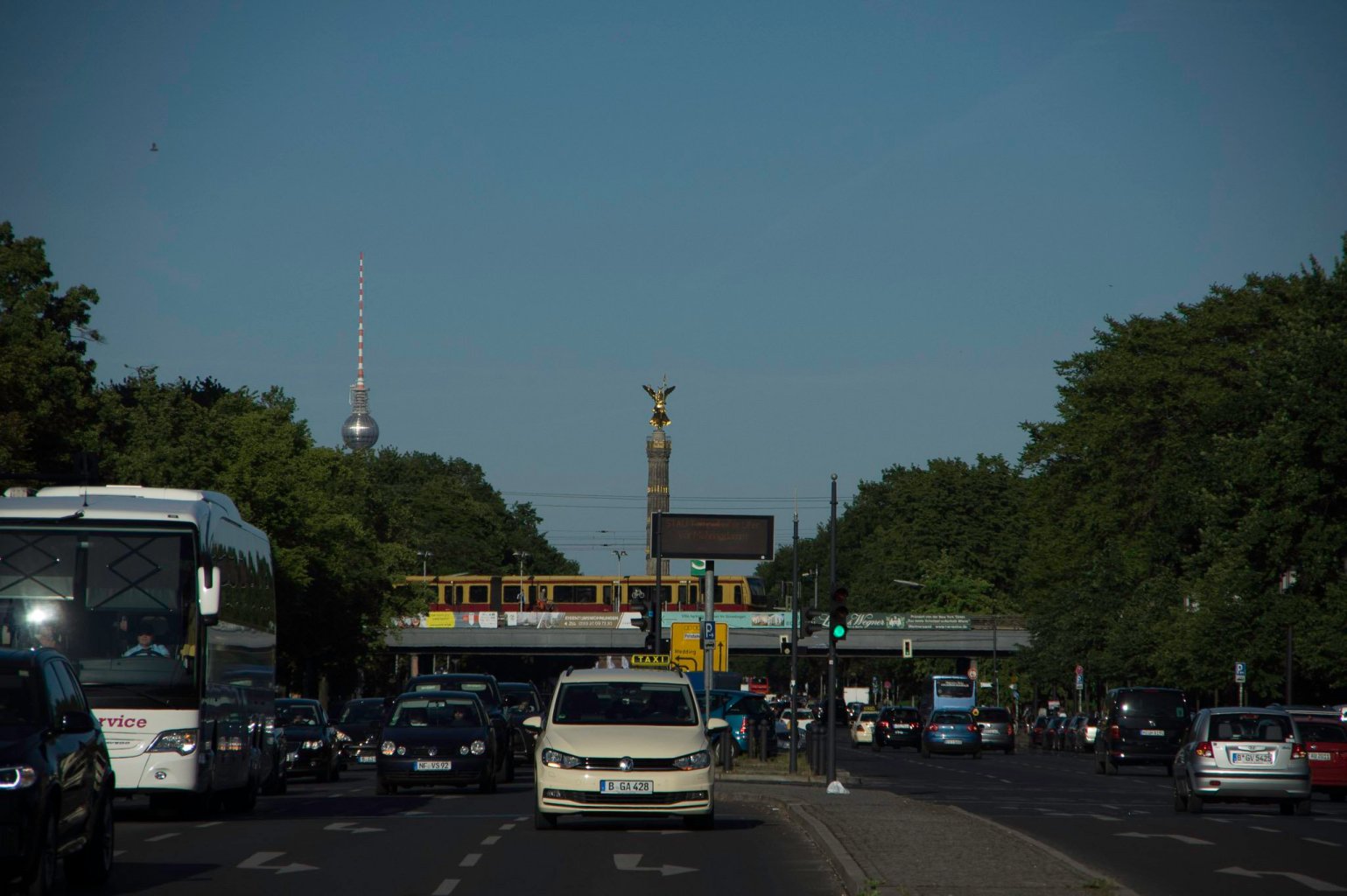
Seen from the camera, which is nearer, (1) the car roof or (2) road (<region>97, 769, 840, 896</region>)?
(2) road (<region>97, 769, 840, 896</region>)

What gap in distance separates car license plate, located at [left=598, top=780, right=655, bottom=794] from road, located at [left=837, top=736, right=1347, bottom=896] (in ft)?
12.7

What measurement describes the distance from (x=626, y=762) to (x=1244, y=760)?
37.5 ft

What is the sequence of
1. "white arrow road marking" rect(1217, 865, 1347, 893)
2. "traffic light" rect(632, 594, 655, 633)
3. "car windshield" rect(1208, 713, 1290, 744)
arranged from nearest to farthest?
"white arrow road marking" rect(1217, 865, 1347, 893) → "car windshield" rect(1208, 713, 1290, 744) → "traffic light" rect(632, 594, 655, 633)

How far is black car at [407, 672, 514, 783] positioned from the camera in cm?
3228

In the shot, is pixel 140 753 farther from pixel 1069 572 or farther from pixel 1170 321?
pixel 1069 572

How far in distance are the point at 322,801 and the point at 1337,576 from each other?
103 feet

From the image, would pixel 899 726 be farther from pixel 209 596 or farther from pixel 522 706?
pixel 209 596

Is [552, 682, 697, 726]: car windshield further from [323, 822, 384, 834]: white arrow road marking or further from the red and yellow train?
the red and yellow train

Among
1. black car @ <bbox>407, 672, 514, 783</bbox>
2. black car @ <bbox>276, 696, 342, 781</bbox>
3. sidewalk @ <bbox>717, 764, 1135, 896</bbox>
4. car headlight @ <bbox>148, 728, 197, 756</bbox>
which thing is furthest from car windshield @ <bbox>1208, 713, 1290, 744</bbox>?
black car @ <bbox>276, 696, 342, 781</bbox>

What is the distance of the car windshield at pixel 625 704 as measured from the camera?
20.1 meters

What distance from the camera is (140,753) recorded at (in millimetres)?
20266

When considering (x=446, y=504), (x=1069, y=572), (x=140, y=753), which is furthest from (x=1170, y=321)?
(x=446, y=504)

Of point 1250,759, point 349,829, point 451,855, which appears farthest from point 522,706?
point 451,855

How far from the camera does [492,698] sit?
35.0 metres
